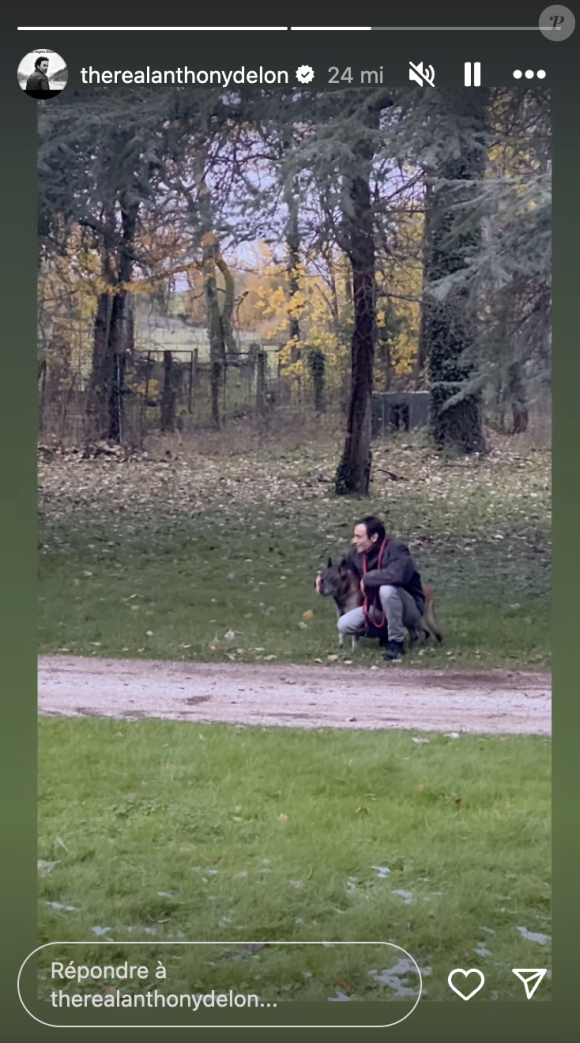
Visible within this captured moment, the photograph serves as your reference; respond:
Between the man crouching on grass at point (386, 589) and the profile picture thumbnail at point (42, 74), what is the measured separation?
6.70ft

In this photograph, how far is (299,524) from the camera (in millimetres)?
4469

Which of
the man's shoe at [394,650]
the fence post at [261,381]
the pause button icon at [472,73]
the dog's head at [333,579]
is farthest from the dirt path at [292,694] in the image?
the pause button icon at [472,73]

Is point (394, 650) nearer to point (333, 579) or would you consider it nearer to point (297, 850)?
point (333, 579)

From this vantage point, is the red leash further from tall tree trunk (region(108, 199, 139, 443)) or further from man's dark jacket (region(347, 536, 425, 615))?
tall tree trunk (region(108, 199, 139, 443))

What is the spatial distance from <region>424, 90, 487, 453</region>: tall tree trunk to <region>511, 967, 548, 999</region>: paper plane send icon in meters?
2.09

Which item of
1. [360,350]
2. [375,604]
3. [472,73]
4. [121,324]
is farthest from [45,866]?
[472,73]

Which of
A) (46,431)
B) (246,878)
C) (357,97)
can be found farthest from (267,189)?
(246,878)

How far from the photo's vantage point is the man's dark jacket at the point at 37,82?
3.41 m

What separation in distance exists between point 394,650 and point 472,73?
7.40 ft

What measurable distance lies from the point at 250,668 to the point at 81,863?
1.11 metres

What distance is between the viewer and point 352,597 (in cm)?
420

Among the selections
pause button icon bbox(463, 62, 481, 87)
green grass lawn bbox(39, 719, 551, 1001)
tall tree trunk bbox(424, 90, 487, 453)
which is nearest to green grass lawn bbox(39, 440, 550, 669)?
tall tree trunk bbox(424, 90, 487, 453)

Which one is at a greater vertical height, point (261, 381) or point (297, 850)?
point (261, 381)

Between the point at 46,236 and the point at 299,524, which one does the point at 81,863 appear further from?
the point at 46,236
